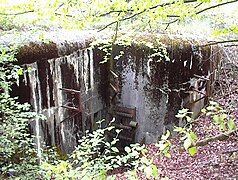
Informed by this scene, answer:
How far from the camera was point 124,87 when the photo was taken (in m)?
7.85

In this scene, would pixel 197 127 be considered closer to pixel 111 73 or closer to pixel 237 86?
pixel 237 86

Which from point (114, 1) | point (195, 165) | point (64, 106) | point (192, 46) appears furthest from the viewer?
point (192, 46)

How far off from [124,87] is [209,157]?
313 centimetres

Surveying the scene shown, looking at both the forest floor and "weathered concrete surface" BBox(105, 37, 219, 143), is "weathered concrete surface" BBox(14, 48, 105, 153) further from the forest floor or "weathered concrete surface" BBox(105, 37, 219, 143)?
the forest floor

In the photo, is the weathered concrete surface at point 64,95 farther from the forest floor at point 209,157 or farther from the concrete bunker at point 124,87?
the forest floor at point 209,157

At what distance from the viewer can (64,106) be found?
260 inches

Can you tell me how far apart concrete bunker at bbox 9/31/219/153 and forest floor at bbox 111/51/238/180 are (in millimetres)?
542

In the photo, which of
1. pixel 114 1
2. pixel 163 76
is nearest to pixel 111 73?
pixel 163 76

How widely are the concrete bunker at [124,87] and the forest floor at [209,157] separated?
542 mm

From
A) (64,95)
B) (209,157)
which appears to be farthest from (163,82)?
(64,95)

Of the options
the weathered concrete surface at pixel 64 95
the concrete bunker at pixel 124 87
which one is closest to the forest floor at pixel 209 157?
the concrete bunker at pixel 124 87

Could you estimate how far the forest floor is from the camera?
16.3 feet

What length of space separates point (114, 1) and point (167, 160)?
4.32 m

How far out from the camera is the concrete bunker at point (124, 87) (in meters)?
6.47
